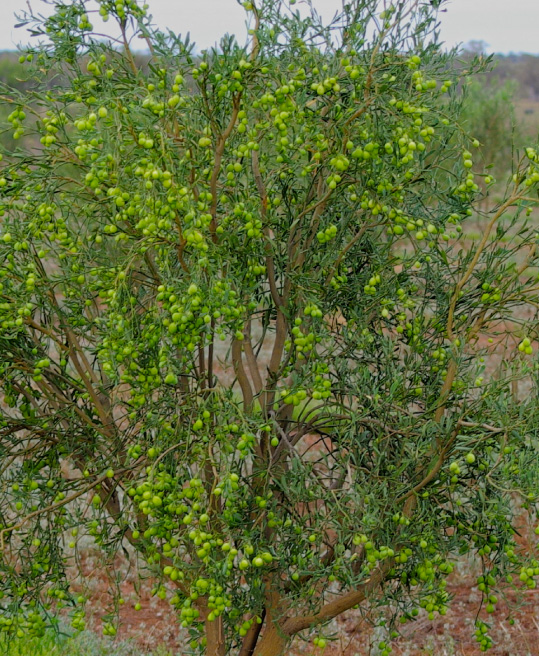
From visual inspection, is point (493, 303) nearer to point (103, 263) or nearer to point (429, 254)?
point (429, 254)

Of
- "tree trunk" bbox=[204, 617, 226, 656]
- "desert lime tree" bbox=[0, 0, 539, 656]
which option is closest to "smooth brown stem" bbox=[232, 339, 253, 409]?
"desert lime tree" bbox=[0, 0, 539, 656]

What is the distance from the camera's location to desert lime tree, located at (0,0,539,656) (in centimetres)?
313

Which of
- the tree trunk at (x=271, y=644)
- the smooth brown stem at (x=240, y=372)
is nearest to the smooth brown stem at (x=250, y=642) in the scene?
the tree trunk at (x=271, y=644)

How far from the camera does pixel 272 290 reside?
146 inches

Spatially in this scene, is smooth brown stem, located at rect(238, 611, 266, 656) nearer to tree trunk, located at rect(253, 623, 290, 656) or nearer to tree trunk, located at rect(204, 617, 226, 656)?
tree trunk, located at rect(253, 623, 290, 656)

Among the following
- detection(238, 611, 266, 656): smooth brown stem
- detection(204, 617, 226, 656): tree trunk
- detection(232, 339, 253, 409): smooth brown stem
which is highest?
detection(232, 339, 253, 409): smooth brown stem

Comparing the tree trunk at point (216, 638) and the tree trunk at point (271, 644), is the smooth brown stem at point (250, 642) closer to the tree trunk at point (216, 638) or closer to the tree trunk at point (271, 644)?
the tree trunk at point (271, 644)

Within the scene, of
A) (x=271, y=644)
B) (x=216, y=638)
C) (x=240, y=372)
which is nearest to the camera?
(x=240, y=372)

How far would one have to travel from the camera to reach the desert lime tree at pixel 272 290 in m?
3.13

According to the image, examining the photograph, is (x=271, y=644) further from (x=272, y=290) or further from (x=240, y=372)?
(x=272, y=290)

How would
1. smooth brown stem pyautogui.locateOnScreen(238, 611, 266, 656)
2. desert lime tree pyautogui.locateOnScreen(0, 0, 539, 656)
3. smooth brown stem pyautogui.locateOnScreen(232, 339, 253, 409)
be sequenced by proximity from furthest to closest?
1. smooth brown stem pyautogui.locateOnScreen(238, 611, 266, 656)
2. smooth brown stem pyautogui.locateOnScreen(232, 339, 253, 409)
3. desert lime tree pyautogui.locateOnScreen(0, 0, 539, 656)

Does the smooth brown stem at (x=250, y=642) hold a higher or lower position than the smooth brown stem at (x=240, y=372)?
lower

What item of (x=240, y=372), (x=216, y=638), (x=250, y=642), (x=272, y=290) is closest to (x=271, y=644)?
(x=250, y=642)

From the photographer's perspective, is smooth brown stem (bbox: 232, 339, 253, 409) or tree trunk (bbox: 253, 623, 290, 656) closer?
smooth brown stem (bbox: 232, 339, 253, 409)
